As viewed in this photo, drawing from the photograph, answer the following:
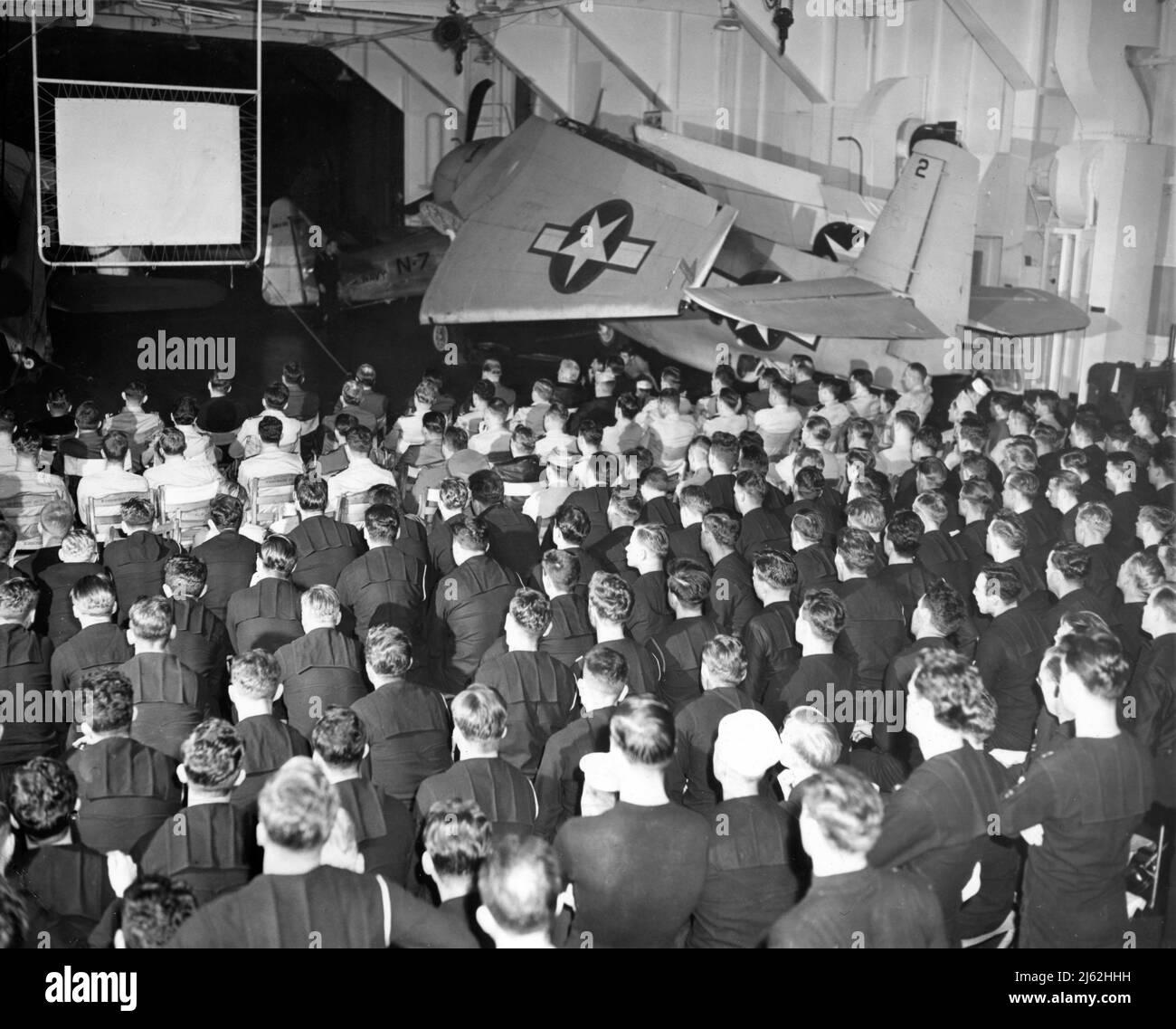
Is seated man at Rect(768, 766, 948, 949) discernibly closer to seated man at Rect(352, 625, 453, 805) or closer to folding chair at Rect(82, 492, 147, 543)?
seated man at Rect(352, 625, 453, 805)

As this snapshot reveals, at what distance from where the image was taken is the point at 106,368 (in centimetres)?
1759

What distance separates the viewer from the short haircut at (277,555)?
6356 millimetres

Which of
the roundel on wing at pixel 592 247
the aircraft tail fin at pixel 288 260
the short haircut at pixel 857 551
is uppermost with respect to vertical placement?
the aircraft tail fin at pixel 288 260

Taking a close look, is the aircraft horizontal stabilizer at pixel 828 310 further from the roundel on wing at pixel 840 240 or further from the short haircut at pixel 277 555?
the short haircut at pixel 277 555

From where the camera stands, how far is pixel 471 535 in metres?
6.66

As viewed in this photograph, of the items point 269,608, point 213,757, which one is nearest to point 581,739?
point 213,757

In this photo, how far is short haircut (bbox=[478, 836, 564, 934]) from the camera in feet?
10.1

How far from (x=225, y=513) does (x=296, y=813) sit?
4.31 metres

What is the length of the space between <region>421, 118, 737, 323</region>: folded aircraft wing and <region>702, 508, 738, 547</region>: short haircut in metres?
6.55

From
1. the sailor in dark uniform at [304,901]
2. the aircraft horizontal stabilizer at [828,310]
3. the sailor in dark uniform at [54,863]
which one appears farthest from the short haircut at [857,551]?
the aircraft horizontal stabilizer at [828,310]

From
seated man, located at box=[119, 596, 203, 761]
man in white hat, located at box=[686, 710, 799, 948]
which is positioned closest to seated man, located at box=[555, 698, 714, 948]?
man in white hat, located at box=[686, 710, 799, 948]

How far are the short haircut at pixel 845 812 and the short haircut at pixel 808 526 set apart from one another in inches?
155
